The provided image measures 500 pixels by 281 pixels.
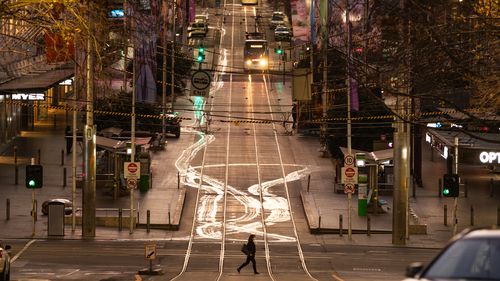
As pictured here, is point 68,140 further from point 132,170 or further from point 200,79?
point 132,170

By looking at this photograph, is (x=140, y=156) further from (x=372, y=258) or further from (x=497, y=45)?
(x=497, y=45)

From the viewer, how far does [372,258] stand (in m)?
42.3

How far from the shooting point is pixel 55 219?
45969 millimetres

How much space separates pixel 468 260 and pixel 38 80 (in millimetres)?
58992

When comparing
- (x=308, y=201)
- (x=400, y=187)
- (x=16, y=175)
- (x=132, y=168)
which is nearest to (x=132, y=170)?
(x=132, y=168)

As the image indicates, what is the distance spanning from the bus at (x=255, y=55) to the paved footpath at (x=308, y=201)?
103 feet

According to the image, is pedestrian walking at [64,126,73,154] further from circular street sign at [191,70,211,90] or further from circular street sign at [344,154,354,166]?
circular street sign at [344,154,354,166]

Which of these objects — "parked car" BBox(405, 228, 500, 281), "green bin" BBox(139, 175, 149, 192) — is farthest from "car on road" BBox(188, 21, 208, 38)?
"parked car" BBox(405, 228, 500, 281)

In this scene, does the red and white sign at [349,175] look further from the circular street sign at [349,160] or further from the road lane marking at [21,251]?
the road lane marking at [21,251]

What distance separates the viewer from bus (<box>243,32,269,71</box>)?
10412cm

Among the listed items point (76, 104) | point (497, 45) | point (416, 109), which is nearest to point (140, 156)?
point (76, 104)

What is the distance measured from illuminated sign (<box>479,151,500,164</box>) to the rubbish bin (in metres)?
18.3

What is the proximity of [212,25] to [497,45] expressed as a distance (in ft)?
355

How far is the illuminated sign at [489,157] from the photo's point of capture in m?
53.3
